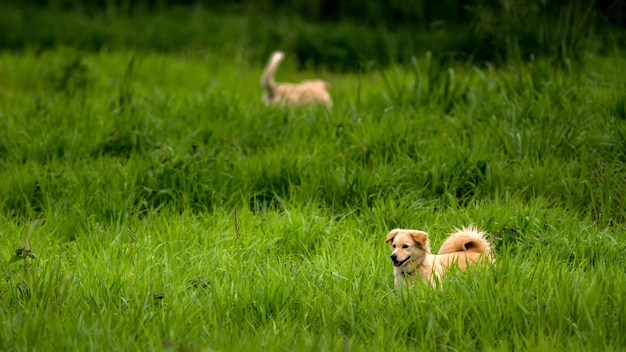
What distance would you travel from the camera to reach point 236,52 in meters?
10.5

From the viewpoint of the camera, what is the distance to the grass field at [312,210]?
3.65 meters

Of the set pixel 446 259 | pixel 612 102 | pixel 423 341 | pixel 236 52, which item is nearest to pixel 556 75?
pixel 612 102

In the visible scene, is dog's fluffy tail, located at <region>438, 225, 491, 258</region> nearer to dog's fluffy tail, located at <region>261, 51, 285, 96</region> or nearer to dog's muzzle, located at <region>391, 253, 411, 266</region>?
dog's muzzle, located at <region>391, 253, 411, 266</region>

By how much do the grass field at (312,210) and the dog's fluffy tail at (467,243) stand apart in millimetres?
130

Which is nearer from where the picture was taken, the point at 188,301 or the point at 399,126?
the point at 188,301

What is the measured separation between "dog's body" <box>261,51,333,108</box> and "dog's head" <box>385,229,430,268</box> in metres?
3.31

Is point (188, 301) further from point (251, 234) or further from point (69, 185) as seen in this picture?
point (69, 185)

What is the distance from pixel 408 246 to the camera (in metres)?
4.07

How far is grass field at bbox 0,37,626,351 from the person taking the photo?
3652mm

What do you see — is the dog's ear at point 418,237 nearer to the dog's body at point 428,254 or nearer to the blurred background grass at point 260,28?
the dog's body at point 428,254

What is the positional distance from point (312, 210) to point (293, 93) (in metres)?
2.80

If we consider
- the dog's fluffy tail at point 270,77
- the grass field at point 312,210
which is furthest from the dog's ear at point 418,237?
the dog's fluffy tail at point 270,77

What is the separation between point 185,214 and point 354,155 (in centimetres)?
139

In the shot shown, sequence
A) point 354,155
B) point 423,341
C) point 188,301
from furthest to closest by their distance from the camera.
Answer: point 354,155 < point 188,301 < point 423,341
